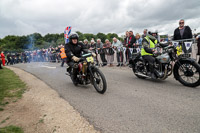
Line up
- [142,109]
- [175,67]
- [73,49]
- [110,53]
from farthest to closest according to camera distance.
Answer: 1. [110,53]
2. [73,49]
3. [175,67]
4. [142,109]

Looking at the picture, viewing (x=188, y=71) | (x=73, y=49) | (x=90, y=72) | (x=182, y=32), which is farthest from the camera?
(x=182, y=32)

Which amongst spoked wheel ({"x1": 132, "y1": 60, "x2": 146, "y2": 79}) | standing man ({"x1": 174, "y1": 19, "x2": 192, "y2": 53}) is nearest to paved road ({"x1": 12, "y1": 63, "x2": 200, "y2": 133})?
spoked wheel ({"x1": 132, "y1": 60, "x2": 146, "y2": 79})

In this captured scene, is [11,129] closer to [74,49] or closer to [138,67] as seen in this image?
[74,49]

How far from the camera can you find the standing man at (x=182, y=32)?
6.69 m

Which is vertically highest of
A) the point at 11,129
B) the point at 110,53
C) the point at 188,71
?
the point at 110,53

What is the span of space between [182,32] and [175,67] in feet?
9.62

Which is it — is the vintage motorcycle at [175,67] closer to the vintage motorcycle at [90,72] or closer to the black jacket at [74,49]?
the vintage motorcycle at [90,72]

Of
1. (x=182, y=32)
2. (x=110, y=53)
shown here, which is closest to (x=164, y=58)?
(x=182, y=32)

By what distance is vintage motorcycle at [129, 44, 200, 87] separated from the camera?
432cm

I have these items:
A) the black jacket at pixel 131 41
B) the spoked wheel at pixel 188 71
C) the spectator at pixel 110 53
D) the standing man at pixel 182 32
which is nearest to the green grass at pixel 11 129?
the spoked wheel at pixel 188 71

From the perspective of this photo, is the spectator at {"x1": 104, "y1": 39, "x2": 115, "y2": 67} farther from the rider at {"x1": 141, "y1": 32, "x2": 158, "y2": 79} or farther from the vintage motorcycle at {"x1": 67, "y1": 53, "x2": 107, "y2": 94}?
the vintage motorcycle at {"x1": 67, "y1": 53, "x2": 107, "y2": 94}

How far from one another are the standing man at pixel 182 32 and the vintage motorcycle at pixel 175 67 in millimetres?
2043

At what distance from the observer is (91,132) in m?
2.35

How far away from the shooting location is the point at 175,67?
15.6ft
